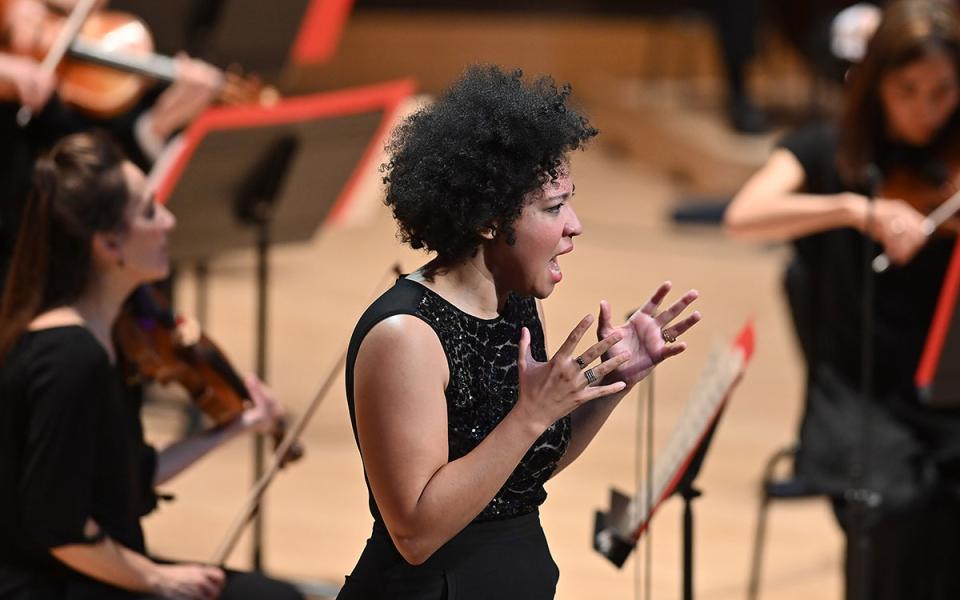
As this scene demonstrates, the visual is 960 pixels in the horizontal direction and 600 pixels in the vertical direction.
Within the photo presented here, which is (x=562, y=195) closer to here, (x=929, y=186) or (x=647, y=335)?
(x=647, y=335)

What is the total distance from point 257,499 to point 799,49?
6.76 meters

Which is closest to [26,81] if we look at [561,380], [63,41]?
[63,41]

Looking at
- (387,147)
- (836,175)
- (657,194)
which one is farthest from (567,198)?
(657,194)

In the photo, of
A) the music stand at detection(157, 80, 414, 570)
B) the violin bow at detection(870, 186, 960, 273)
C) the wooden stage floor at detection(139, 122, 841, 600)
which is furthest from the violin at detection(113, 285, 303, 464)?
the violin bow at detection(870, 186, 960, 273)

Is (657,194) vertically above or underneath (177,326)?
above

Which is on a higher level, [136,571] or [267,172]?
[267,172]

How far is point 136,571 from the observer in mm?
2295

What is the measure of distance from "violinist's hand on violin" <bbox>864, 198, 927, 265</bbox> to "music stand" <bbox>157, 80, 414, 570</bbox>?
1.04m

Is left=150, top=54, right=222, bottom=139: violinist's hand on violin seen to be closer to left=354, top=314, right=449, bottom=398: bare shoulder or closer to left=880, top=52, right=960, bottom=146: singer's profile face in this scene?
left=880, top=52, right=960, bottom=146: singer's profile face

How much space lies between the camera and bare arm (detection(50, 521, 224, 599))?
7.33 ft

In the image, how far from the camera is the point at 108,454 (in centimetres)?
228

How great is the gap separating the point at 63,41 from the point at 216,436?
3.84ft

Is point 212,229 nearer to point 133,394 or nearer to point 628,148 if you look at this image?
point 133,394

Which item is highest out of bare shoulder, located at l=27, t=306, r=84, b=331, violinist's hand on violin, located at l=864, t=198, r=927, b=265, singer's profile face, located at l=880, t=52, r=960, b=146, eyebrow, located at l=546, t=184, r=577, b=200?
singer's profile face, located at l=880, t=52, r=960, b=146
